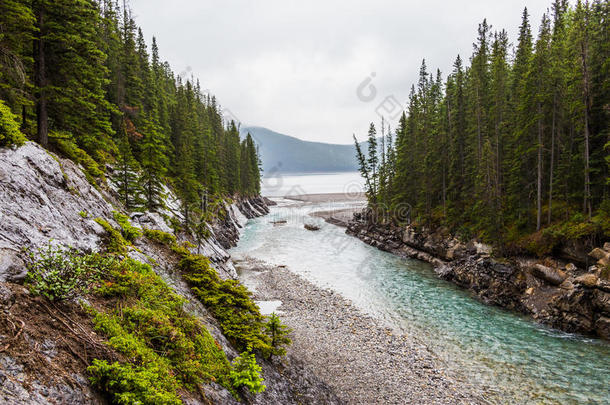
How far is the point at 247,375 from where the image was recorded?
672 centimetres

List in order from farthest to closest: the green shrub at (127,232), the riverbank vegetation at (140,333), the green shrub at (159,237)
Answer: the green shrub at (159,237)
the green shrub at (127,232)
the riverbank vegetation at (140,333)

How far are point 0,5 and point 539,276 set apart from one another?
3373cm

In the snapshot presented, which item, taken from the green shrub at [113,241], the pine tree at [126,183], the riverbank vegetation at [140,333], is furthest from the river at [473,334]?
the pine tree at [126,183]

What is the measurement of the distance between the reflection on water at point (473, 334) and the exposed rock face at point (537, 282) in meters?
1.06

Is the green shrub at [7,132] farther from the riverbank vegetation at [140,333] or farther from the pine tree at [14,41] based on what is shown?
the riverbank vegetation at [140,333]

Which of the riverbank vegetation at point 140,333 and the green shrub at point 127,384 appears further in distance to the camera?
the riverbank vegetation at point 140,333

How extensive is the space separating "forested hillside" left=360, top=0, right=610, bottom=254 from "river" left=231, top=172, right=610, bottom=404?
7.59 metres

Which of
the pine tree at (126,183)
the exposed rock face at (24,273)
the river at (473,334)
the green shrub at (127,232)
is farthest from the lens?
the pine tree at (126,183)

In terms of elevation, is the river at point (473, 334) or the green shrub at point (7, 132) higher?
the green shrub at point (7, 132)

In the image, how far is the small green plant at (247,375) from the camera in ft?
21.6

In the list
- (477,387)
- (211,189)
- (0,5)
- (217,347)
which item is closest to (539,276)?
(477,387)

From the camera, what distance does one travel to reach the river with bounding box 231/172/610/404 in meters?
12.4

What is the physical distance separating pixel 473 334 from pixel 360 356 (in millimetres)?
7863

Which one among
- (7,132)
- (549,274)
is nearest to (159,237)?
(7,132)
